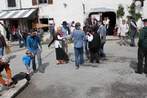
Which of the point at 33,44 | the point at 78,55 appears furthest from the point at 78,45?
the point at 33,44

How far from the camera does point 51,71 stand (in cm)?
1366

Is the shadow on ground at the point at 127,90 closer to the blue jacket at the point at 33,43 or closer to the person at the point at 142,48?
the person at the point at 142,48

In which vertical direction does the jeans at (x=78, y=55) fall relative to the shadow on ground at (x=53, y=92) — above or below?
above

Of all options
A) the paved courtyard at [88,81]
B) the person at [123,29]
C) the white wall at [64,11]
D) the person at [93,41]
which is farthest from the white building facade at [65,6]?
the person at [93,41]

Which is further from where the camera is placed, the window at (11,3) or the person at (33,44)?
the window at (11,3)

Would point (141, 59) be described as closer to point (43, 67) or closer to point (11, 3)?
point (43, 67)

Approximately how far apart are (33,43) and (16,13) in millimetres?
18048

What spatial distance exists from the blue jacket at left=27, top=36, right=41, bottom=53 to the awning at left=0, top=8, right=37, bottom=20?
1622 centimetres

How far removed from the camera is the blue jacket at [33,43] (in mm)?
13031

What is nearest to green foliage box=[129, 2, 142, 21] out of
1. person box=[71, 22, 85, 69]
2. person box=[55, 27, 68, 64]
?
person box=[55, 27, 68, 64]

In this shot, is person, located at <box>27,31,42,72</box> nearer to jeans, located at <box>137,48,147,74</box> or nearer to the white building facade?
jeans, located at <box>137,48,147,74</box>

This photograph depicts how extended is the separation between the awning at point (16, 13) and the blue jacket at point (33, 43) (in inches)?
639

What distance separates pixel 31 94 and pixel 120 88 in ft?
8.89

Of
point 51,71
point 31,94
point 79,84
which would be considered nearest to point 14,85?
point 31,94
